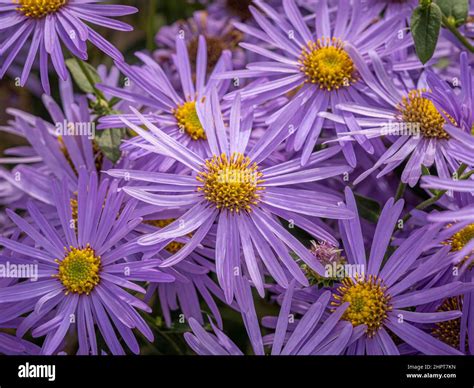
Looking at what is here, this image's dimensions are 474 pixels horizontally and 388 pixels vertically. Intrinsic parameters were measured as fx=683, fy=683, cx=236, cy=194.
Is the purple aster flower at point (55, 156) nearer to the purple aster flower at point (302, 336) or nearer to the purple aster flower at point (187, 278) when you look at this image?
the purple aster flower at point (187, 278)

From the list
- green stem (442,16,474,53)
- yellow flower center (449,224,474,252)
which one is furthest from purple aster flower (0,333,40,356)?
green stem (442,16,474,53)

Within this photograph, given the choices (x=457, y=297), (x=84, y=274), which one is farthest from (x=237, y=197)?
(x=457, y=297)

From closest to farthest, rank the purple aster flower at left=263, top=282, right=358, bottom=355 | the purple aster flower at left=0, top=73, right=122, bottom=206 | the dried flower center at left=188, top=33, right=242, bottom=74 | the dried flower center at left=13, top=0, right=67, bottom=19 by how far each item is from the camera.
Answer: the purple aster flower at left=263, top=282, right=358, bottom=355 < the dried flower center at left=13, top=0, right=67, bottom=19 < the purple aster flower at left=0, top=73, right=122, bottom=206 < the dried flower center at left=188, top=33, right=242, bottom=74

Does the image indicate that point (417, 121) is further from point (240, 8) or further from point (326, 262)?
point (240, 8)

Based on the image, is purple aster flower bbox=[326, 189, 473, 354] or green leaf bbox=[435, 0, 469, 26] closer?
purple aster flower bbox=[326, 189, 473, 354]

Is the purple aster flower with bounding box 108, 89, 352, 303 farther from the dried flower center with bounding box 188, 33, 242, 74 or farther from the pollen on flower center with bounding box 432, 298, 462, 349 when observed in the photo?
the dried flower center with bounding box 188, 33, 242, 74
